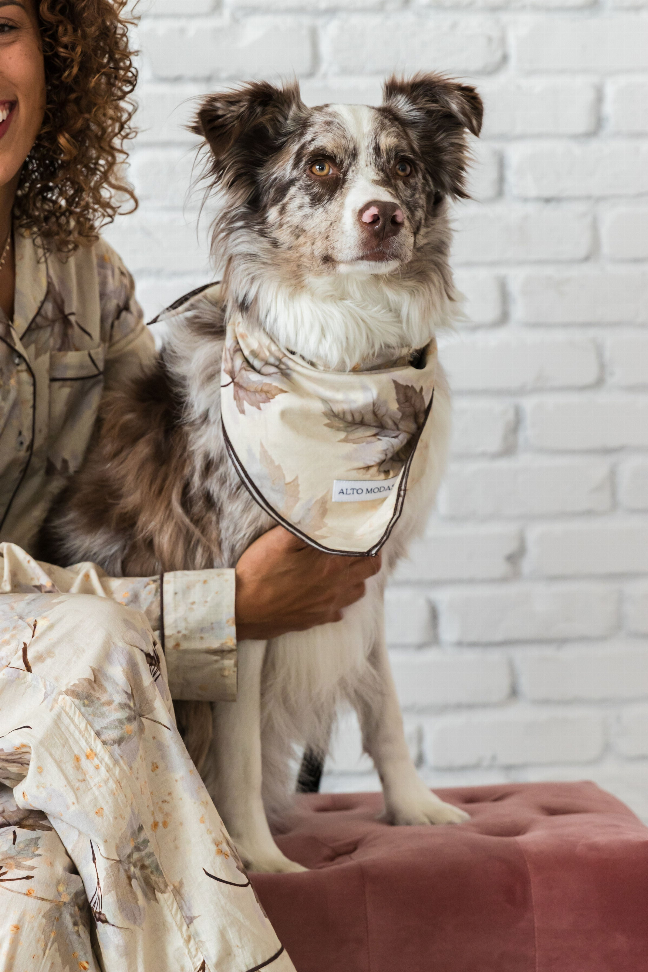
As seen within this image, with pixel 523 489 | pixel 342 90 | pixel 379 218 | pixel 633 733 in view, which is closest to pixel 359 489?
pixel 379 218

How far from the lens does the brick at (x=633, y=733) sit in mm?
1887

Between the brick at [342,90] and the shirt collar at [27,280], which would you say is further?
the brick at [342,90]

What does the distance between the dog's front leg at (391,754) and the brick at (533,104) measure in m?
0.99

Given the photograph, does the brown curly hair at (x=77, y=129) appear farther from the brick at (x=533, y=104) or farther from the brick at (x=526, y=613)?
the brick at (x=526, y=613)

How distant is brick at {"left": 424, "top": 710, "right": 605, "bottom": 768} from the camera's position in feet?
6.15

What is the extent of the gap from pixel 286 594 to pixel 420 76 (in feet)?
2.62

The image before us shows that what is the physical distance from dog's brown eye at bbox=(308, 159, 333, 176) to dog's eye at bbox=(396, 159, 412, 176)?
0.32 feet

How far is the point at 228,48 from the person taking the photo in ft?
5.71

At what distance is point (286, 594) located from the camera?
1.23 m

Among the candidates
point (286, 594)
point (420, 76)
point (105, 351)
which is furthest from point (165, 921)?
point (420, 76)

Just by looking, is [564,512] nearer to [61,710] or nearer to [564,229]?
[564,229]

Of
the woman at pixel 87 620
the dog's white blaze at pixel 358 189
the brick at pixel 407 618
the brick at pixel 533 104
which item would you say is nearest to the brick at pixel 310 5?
the brick at pixel 533 104

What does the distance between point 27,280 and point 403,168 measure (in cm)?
58

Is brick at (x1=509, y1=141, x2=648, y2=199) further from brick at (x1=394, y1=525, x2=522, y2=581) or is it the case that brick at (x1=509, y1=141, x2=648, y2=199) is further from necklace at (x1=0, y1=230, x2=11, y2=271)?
necklace at (x1=0, y1=230, x2=11, y2=271)
